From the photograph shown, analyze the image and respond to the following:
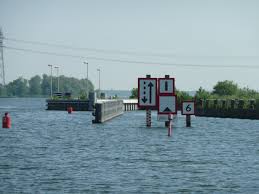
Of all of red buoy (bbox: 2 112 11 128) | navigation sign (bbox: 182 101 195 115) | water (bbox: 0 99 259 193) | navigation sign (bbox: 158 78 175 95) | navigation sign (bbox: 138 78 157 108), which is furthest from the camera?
red buoy (bbox: 2 112 11 128)

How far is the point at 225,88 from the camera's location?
418 feet

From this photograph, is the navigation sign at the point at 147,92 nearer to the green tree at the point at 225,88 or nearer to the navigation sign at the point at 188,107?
the navigation sign at the point at 188,107

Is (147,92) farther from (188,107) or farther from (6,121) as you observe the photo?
(6,121)

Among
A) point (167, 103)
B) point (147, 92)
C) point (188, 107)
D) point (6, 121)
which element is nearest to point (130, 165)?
point (167, 103)

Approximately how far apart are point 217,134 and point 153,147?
17358mm

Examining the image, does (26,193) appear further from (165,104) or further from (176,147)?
(165,104)

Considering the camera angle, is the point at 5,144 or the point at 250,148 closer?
the point at 250,148

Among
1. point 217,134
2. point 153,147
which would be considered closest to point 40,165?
point 153,147

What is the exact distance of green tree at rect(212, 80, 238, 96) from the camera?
415ft

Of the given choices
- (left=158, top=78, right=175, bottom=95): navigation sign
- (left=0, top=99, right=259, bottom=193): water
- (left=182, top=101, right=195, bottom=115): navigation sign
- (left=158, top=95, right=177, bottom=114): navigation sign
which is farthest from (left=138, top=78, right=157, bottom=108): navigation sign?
(left=182, top=101, right=195, bottom=115): navigation sign

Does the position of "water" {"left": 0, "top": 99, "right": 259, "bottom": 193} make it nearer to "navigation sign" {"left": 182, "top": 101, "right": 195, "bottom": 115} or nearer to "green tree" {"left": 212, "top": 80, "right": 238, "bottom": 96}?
"navigation sign" {"left": 182, "top": 101, "right": 195, "bottom": 115}

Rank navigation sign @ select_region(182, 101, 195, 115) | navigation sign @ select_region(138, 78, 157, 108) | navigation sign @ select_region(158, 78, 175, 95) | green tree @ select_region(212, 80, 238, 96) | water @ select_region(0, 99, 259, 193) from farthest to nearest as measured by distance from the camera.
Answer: green tree @ select_region(212, 80, 238, 96) < navigation sign @ select_region(182, 101, 195, 115) < navigation sign @ select_region(138, 78, 157, 108) < navigation sign @ select_region(158, 78, 175, 95) < water @ select_region(0, 99, 259, 193)

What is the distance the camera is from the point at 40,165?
34.9 m

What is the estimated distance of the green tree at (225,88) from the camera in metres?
127
